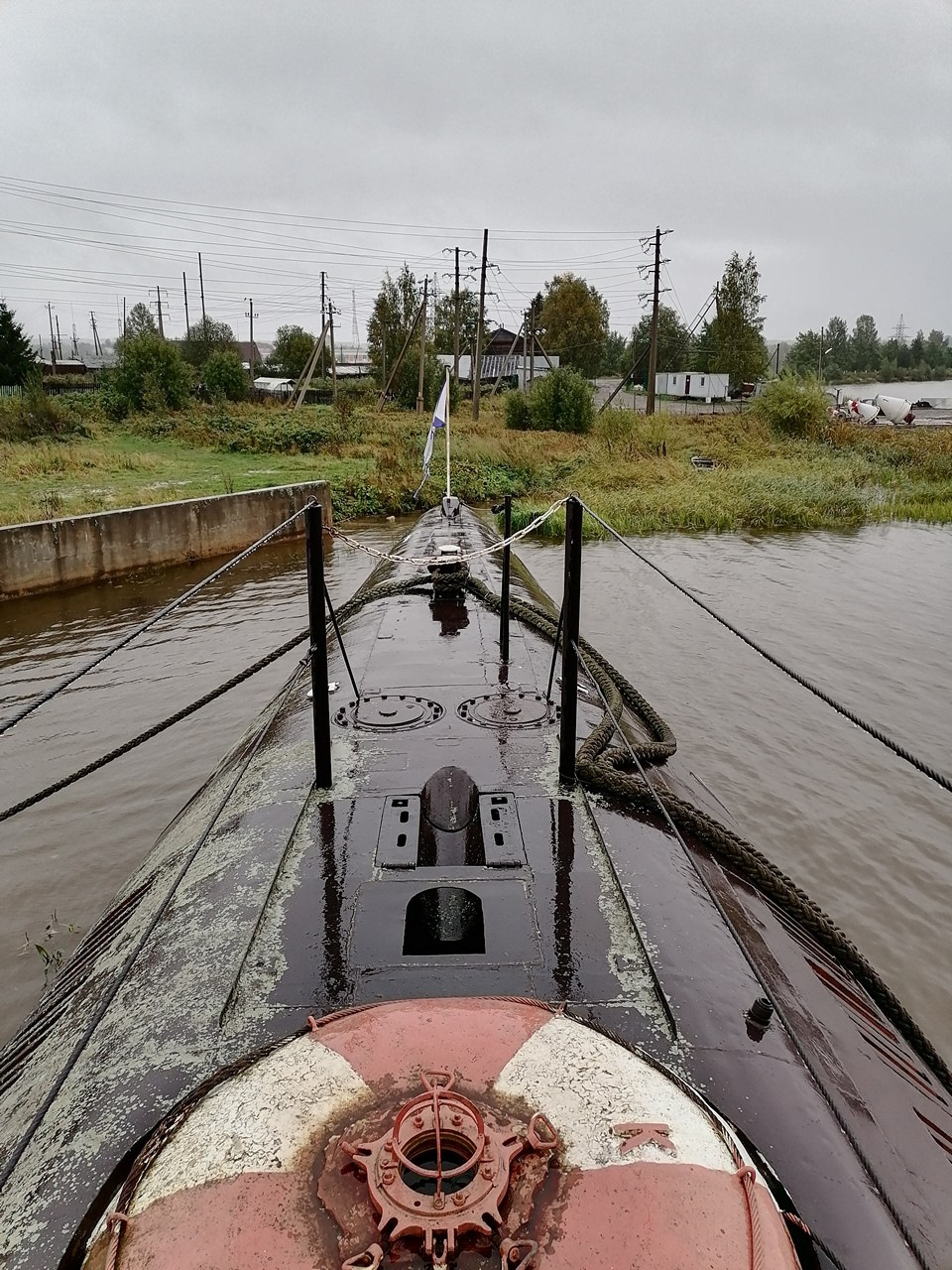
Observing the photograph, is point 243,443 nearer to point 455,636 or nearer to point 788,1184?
point 455,636

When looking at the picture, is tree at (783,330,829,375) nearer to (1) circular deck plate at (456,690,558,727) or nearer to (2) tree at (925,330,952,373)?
(2) tree at (925,330,952,373)

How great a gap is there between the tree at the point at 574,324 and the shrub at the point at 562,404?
37.4 metres

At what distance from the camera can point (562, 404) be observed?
39844mm

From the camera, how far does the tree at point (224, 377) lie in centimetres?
4872

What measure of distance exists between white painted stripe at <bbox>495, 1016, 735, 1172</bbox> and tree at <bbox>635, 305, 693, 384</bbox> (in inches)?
2943

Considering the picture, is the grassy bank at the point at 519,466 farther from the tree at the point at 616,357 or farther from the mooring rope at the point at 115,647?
the tree at the point at 616,357

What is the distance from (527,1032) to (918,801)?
25.8 feet

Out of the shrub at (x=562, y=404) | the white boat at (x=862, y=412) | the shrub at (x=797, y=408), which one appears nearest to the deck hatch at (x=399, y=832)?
the shrub at (x=562, y=404)

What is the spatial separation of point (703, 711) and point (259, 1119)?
31.6 feet

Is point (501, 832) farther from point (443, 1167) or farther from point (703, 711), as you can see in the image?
point (703, 711)

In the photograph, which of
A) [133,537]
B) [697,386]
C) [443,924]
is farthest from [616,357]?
[443,924]

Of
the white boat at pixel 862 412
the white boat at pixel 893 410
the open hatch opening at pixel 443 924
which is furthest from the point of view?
the white boat at pixel 893 410

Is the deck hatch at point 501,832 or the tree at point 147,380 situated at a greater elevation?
the tree at point 147,380

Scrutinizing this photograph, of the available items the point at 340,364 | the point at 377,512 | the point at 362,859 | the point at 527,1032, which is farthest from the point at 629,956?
the point at 340,364
